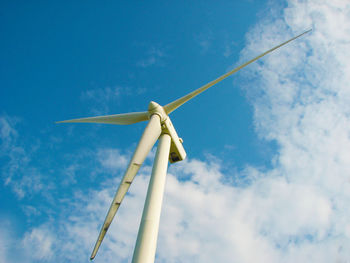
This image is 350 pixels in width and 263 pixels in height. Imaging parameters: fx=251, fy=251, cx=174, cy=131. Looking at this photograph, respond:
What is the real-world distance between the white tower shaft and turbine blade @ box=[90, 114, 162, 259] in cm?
86

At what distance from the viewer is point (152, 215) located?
1021 centimetres

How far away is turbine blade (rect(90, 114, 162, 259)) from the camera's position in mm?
9722

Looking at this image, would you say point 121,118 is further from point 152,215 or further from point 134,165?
point 152,215

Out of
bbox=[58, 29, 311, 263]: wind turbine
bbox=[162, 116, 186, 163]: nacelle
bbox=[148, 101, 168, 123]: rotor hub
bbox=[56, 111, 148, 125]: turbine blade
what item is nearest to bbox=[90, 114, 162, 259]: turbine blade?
bbox=[58, 29, 311, 263]: wind turbine

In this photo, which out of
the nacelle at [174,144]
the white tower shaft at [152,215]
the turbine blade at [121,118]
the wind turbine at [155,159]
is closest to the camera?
the white tower shaft at [152,215]

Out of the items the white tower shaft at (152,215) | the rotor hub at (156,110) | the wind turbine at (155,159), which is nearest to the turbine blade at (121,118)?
the wind turbine at (155,159)

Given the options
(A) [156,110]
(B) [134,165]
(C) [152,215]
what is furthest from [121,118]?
(C) [152,215]

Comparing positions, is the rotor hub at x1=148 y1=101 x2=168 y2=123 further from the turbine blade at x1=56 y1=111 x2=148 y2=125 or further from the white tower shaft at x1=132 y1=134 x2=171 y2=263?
the white tower shaft at x1=132 y1=134 x2=171 y2=263

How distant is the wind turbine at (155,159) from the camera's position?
9.42m

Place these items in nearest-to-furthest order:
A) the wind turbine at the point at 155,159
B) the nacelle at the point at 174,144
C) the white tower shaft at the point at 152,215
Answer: the white tower shaft at the point at 152,215
the wind turbine at the point at 155,159
the nacelle at the point at 174,144

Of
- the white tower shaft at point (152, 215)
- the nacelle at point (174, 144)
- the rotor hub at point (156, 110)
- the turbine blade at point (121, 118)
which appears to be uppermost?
the turbine blade at point (121, 118)

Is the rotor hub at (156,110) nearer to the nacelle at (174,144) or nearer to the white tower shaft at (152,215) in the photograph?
the nacelle at (174,144)

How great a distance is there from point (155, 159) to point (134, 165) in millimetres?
1561

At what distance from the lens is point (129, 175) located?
11.2 m
